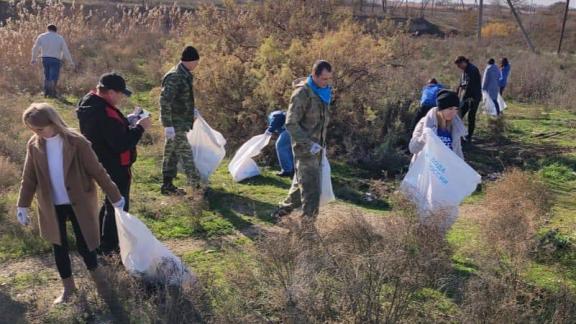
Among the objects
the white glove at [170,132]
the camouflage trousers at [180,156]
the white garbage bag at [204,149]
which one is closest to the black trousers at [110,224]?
the white glove at [170,132]

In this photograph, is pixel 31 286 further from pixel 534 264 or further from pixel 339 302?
pixel 534 264

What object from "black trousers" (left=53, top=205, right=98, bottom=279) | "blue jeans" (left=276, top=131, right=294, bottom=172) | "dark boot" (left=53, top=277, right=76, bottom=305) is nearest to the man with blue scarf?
"black trousers" (left=53, top=205, right=98, bottom=279)

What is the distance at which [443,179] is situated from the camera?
15.4 ft

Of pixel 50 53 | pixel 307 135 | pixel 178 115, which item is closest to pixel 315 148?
pixel 307 135

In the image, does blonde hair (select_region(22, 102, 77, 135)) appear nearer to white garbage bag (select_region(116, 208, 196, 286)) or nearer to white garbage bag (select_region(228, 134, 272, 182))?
white garbage bag (select_region(116, 208, 196, 286))

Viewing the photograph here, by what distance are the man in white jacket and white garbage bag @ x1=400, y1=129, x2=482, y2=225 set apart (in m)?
9.52

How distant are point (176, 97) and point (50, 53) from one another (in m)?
7.08

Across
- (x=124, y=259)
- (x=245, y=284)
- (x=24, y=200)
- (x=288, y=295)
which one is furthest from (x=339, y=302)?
(x=24, y=200)

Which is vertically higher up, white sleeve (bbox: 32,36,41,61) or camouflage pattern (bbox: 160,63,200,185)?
white sleeve (bbox: 32,36,41,61)

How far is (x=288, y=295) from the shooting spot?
3590 mm

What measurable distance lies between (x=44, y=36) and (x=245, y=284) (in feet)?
32.2

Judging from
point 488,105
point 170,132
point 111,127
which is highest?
point 111,127

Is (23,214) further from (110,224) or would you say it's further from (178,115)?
(178,115)

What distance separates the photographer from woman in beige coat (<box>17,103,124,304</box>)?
139 inches
